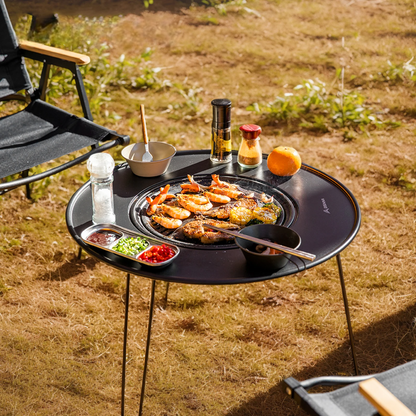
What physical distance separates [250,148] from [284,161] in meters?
0.17

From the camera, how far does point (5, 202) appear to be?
309cm

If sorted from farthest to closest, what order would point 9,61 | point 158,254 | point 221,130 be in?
point 9,61 < point 221,130 < point 158,254

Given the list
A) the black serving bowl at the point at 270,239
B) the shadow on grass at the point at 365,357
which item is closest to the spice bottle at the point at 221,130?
the black serving bowl at the point at 270,239

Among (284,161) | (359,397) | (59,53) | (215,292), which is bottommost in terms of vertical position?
(215,292)

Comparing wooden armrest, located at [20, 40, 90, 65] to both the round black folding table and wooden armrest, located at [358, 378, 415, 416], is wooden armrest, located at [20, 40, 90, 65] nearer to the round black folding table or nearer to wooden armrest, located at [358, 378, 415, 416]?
the round black folding table

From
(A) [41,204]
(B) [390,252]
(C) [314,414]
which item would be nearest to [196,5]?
(A) [41,204]

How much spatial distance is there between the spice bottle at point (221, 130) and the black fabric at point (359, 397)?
1.16 meters

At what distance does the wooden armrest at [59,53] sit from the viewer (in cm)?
243

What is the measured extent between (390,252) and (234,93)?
2.58 metres

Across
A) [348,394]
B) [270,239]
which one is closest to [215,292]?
[270,239]

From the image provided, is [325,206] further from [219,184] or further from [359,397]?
[359,397]

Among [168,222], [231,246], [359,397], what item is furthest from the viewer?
[168,222]

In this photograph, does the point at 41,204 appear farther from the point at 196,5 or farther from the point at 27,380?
the point at 196,5

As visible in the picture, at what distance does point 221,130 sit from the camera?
2.03 metres
